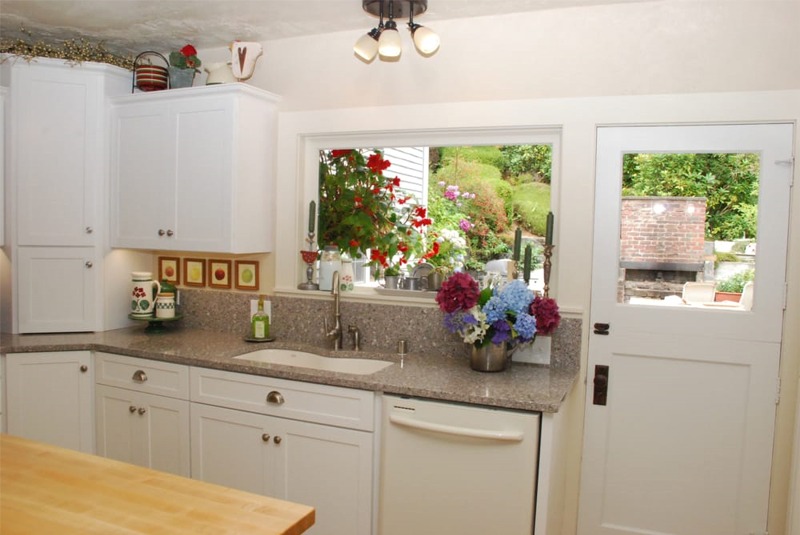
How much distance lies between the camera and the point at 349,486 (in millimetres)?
2369

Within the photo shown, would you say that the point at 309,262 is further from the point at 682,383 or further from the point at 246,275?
the point at 682,383

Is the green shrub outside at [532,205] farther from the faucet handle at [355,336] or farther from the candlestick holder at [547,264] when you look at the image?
the faucet handle at [355,336]

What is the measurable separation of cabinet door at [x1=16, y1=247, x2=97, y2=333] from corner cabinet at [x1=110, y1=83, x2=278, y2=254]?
0.21 metres

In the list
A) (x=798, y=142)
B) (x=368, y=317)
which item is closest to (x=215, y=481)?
(x=368, y=317)

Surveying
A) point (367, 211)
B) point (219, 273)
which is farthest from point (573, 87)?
point (219, 273)

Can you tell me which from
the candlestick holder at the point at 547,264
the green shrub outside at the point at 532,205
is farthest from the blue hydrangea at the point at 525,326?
the green shrub outside at the point at 532,205

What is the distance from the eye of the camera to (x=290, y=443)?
8.11ft

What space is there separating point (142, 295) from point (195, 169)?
0.80 metres

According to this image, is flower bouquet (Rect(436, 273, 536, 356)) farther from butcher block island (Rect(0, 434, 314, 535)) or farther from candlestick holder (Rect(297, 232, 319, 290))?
butcher block island (Rect(0, 434, 314, 535))

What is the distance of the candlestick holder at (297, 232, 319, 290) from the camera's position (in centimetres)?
310

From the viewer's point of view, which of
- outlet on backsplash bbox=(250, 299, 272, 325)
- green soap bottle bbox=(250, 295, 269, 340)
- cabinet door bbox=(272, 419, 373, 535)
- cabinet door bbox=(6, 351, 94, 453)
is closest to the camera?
cabinet door bbox=(272, 419, 373, 535)

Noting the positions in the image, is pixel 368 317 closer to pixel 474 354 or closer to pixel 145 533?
→ pixel 474 354

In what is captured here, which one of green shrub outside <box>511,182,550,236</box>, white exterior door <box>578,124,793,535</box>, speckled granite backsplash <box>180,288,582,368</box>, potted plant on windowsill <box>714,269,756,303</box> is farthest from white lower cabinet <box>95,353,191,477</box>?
potted plant on windowsill <box>714,269,756,303</box>

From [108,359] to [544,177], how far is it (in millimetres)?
2246
